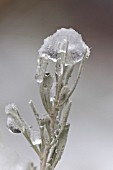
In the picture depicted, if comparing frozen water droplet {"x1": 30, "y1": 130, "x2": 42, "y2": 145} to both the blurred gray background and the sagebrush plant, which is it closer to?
the sagebrush plant

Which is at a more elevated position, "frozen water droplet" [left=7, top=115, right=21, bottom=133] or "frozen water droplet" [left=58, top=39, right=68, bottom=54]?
"frozen water droplet" [left=58, top=39, right=68, bottom=54]

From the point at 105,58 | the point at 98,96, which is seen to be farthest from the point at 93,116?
the point at 105,58

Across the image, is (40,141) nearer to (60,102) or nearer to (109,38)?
(60,102)

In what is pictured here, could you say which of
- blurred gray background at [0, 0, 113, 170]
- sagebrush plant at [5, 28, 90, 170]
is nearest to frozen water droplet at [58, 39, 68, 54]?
sagebrush plant at [5, 28, 90, 170]

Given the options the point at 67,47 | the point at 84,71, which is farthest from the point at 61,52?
the point at 84,71

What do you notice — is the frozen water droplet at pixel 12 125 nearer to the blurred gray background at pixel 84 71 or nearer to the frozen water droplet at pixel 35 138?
the frozen water droplet at pixel 35 138

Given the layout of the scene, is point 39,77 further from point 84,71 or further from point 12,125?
point 84,71
